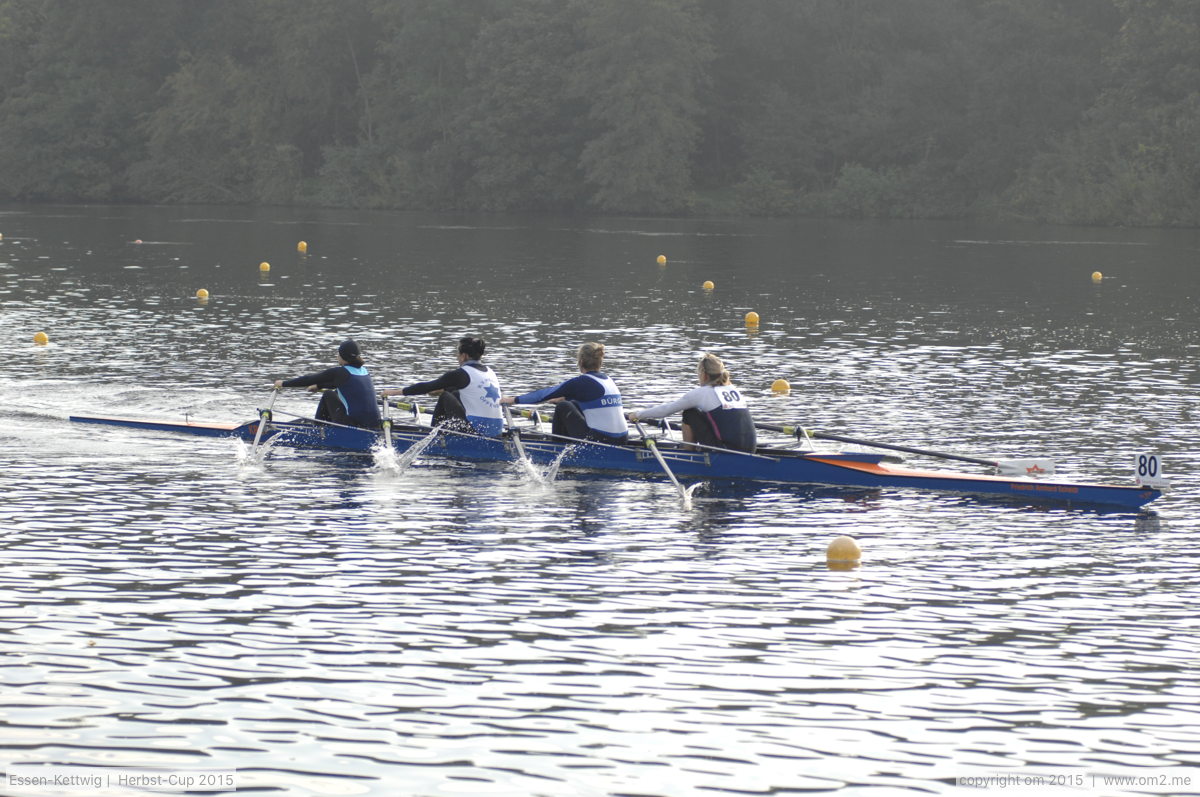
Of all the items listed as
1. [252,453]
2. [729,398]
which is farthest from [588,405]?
[252,453]

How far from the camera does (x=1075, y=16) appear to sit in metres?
84.1

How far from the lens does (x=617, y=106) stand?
87.4 metres

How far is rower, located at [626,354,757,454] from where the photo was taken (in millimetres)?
19062

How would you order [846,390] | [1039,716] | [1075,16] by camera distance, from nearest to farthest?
[1039,716], [846,390], [1075,16]

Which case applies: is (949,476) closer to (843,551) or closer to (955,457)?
(955,457)

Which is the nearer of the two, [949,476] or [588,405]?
[949,476]

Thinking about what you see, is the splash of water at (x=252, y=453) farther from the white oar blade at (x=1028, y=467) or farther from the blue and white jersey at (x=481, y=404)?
the white oar blade at (x=1028, y=467)

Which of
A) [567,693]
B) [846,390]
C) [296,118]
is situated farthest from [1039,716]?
[296,118]

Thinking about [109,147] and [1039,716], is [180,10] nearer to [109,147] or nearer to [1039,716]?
[109,147]

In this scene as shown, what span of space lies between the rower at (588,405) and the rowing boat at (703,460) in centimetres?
19

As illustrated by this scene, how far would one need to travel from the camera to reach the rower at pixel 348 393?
20.9m

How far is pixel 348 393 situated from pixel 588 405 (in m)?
3.29

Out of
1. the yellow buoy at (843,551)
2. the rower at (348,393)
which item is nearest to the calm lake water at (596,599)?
the yellow buoy at (843,551)

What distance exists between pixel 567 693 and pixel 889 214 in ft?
259
